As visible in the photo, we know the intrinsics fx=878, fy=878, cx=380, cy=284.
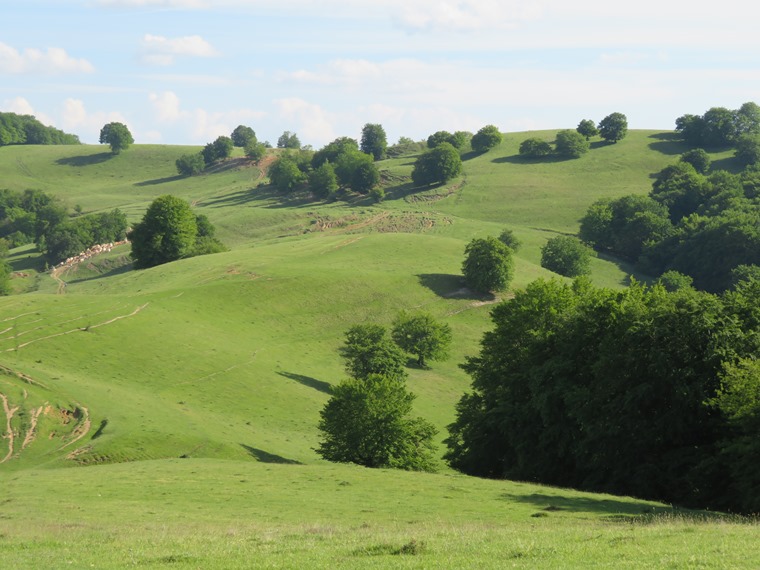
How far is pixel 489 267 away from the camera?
10494 cm

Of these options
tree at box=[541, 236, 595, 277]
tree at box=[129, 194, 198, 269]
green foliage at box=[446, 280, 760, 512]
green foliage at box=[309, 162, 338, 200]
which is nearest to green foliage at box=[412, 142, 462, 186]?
green foliage at box=[309, 162, 338, 200]

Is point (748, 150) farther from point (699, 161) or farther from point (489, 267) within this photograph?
point (489, 267)

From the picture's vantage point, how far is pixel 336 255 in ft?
→ 385

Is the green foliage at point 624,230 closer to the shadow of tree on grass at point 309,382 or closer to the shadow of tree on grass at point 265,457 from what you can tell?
the shadow of tree on grass at point 309,382

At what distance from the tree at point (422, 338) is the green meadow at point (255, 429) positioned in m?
2.51

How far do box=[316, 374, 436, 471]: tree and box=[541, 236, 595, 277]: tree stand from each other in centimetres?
7777

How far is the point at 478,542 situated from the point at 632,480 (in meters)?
21.6

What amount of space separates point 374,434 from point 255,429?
10460mm

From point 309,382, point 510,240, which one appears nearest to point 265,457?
point 309,382

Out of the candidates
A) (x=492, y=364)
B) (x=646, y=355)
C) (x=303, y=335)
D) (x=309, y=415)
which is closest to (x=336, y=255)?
(x=303, y=335)

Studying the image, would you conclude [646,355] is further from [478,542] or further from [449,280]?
[449,280]

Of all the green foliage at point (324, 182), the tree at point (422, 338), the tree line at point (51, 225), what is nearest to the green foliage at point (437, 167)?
the green foliage at point (324, 182)

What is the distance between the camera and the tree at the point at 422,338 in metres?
86.9

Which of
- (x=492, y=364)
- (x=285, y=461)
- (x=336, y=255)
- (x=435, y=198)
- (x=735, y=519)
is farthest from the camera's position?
(x=435, y=198)
